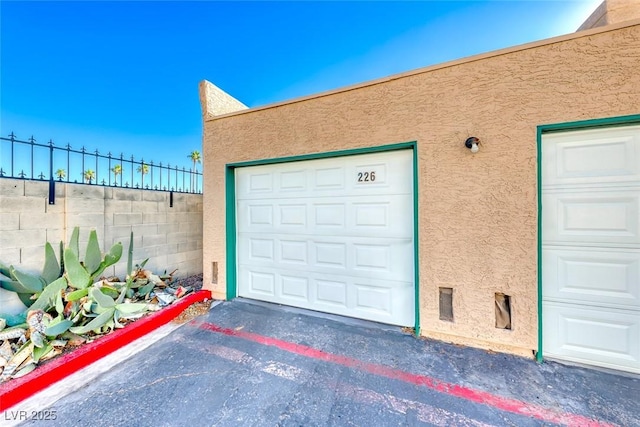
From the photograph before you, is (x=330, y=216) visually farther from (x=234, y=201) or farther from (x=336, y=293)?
(x=234, y=201)

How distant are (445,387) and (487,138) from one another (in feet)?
8.49

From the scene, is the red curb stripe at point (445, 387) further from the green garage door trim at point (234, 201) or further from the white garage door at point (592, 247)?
the white garage door at point (592, 247)

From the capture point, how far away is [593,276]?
227 centimetres

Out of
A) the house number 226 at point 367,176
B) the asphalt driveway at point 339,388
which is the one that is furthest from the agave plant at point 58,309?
the house number 226 at point 367,176

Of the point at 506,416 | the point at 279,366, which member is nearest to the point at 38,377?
the point at 279,366

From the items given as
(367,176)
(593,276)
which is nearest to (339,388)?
(367,176)

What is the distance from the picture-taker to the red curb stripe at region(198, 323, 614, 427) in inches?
67.3

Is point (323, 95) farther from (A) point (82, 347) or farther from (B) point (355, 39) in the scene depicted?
(A) point (82, 347)

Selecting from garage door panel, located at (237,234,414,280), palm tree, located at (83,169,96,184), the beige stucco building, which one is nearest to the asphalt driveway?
the beige stucco building

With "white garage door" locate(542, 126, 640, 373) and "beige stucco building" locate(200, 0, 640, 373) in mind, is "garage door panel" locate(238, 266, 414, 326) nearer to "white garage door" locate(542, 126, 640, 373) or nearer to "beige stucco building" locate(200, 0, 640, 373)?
"beige stucco building" locate(200, 0, 640, 373)

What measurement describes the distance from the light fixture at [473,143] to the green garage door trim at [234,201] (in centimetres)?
55

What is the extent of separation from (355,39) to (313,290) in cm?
547

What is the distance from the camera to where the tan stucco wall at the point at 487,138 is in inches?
86.4

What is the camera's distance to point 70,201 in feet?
10.8
